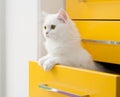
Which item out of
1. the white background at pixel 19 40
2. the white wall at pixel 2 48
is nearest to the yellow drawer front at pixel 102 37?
the white background at pixel 19 40

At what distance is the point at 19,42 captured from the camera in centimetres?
108

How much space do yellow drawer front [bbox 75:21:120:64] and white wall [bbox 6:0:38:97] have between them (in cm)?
17

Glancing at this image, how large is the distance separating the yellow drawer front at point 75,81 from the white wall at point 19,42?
0.15 meters

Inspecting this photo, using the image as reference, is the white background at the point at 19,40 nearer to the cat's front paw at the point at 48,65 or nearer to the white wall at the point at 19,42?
the white wall at the point at 19,42

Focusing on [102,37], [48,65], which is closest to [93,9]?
[102,37]

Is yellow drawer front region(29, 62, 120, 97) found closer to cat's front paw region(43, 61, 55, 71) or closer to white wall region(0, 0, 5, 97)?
cat's front paw region(43, 61, 55, 71)

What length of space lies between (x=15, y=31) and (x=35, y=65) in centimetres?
28

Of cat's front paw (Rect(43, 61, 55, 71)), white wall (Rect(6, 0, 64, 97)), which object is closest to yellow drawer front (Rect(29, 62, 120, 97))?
cat's front paw (Rect(43, 61, 55, 71))

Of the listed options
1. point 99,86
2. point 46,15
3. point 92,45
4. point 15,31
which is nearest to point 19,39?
point 15,31

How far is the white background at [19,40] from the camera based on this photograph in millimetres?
992

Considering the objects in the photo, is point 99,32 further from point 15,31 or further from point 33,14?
point 15,31

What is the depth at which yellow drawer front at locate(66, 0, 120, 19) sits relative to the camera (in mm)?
816

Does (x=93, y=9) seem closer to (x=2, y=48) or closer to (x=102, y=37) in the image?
(x=102, y=37)

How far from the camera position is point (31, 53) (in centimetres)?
102
